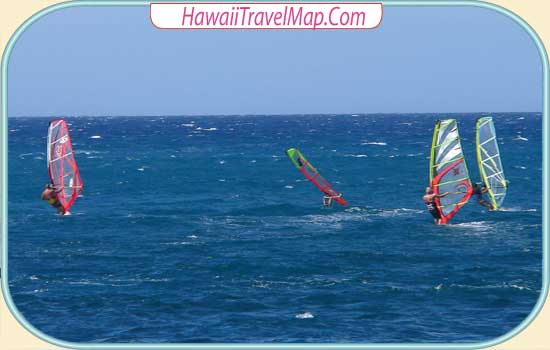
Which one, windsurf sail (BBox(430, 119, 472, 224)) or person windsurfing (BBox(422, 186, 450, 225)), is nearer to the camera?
windsurf sail (BBox(430, 119, 472, 224))

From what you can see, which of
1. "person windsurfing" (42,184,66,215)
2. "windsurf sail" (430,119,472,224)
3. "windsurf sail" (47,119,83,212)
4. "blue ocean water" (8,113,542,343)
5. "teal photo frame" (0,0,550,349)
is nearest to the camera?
"teal photo frame" (0,0,550,349)

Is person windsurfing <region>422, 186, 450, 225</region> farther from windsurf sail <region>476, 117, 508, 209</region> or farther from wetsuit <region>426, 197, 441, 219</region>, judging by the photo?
windsurf sail <region>476, 117, 508, 209</region>

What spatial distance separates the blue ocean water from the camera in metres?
22.2

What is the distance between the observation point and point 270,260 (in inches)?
1277

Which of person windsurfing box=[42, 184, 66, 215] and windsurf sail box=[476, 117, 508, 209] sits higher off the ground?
windsurf sail box=[476, 117, 508, 209]

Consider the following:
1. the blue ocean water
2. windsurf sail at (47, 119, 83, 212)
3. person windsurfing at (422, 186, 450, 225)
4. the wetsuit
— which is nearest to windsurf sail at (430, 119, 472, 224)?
person windsurfing at (422, 186, 450, 225)

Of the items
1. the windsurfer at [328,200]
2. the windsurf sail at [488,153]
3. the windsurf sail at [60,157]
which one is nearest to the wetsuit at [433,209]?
the windsurf sail at [488,153]

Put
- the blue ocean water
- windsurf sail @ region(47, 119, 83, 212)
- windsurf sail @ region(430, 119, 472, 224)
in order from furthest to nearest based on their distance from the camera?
windsurf sail @ region(47, 119, 83, 212) → windsurf sail @ region(430, 119, 472, 224) → the blue ocean water

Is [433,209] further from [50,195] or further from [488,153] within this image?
[50,195]

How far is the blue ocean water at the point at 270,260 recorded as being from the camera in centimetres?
2223

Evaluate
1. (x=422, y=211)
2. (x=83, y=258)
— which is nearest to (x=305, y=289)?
(x=83, y=258)

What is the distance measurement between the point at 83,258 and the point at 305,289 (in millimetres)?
10682

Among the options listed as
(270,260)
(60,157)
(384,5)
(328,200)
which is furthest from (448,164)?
(384,5)

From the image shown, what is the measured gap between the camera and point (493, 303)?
24812 mm
